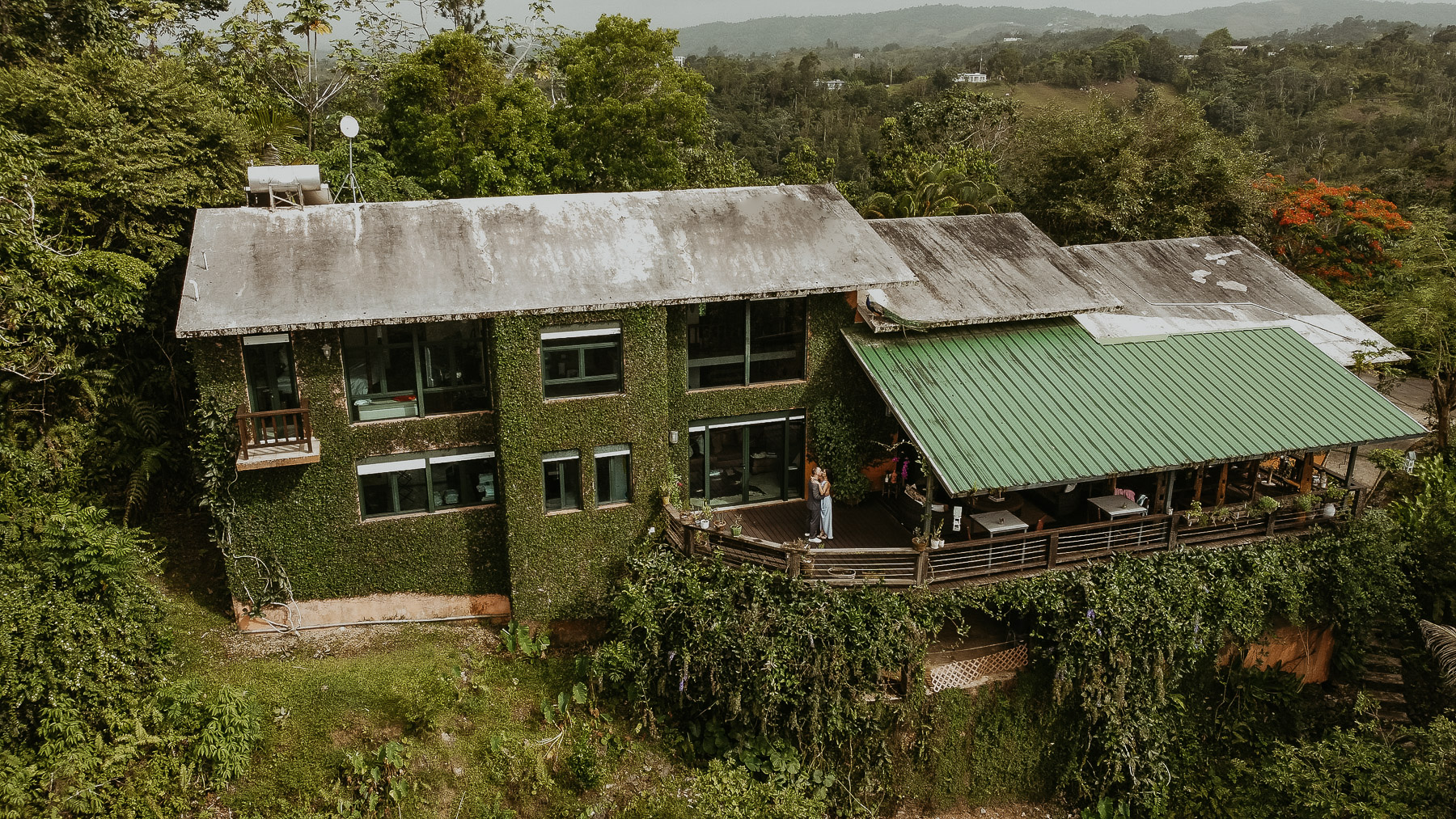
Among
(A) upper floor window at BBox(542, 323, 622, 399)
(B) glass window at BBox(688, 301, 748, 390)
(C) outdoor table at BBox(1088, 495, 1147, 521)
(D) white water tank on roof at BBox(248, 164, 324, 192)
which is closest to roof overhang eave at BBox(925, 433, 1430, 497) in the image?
(C) outdoor table at BBox(1088, 495, 1147, 521)

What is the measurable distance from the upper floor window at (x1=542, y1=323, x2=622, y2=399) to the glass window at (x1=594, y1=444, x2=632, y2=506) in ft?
3.77

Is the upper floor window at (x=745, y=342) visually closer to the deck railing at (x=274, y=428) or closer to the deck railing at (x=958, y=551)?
the deck railing at (x=958, y=551)

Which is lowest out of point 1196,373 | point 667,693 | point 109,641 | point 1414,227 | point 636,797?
point 636,797

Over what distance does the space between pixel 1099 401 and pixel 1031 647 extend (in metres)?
5.07

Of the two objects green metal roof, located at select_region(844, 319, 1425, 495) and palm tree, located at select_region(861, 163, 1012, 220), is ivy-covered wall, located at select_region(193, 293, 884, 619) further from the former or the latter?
palm tree, located at select_region(861, 163, 1012, 220)

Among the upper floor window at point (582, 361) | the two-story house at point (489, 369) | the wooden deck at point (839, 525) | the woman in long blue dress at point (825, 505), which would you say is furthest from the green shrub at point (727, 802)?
the upper floor window at point (582, 361)

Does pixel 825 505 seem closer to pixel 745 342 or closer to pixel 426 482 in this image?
pixel 745 342

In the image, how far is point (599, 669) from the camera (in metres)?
15.6

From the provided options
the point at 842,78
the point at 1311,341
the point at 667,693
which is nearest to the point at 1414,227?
the point at 1311,341

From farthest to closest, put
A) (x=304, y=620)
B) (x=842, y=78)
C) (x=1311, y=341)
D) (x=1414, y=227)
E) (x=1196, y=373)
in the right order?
(x=842, y=78) → (x=1414, y=227) → (x=1311, y=341) → (x=1196, y=373) → (x=304, y=620)

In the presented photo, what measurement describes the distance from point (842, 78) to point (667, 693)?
4951 inches

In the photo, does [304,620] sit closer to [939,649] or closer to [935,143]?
[939,649]

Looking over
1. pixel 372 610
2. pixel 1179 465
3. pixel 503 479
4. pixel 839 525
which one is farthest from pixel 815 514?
pixel 372 610

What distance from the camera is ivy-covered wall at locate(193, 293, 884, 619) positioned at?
1535 centimetres
